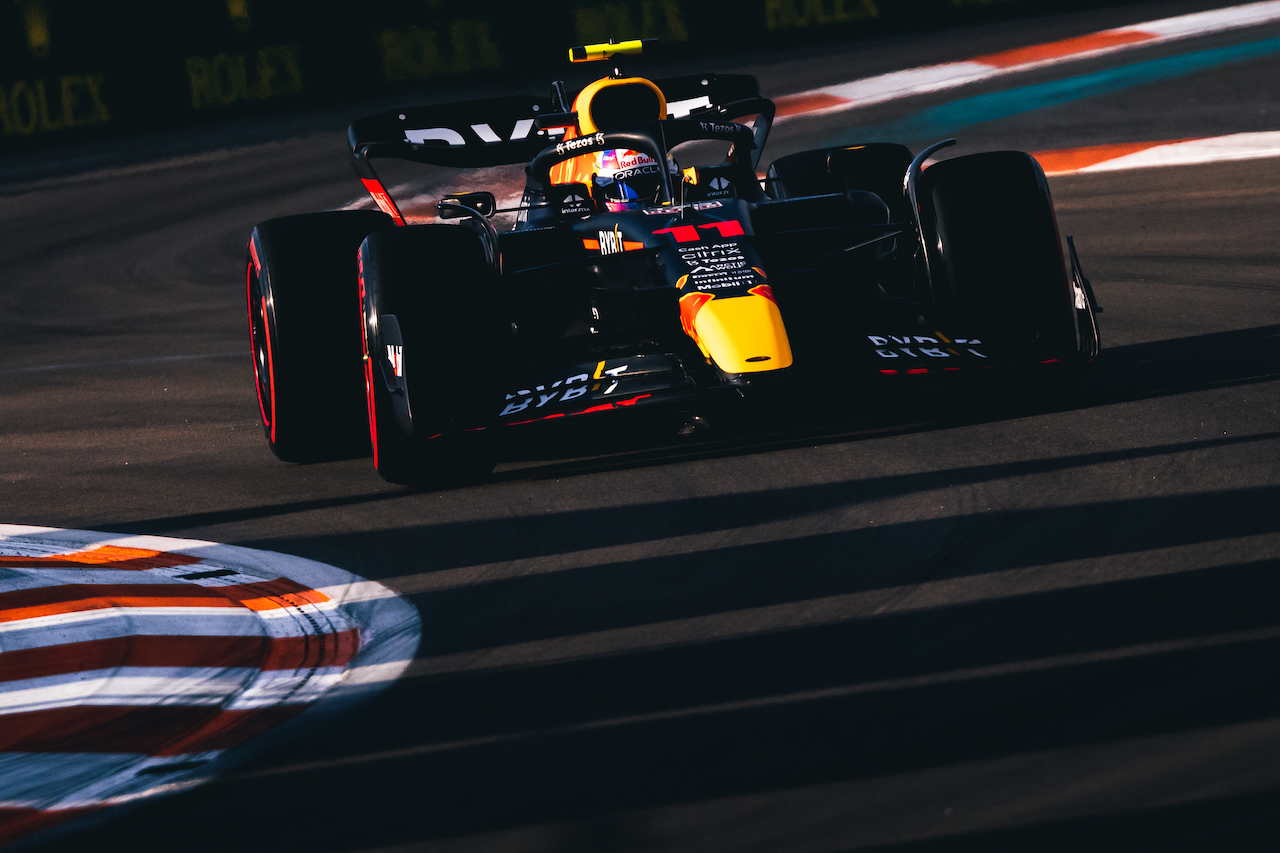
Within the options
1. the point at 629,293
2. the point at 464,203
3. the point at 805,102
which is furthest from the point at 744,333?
the point at 805,102

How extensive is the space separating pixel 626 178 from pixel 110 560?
3.57m

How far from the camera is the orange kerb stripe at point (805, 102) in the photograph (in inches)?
733

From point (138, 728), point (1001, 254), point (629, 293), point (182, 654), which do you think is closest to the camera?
point (138, 728)

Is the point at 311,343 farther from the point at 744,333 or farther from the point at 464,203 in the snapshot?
the point at 744,333

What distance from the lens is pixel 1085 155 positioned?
1563 cm

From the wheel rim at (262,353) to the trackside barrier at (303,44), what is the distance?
13.0 metres

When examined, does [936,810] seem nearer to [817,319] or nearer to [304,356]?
[817,319]

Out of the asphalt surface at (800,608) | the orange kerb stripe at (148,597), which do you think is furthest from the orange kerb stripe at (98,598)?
the asphalt surface at (800,608)

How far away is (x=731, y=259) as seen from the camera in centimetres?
636

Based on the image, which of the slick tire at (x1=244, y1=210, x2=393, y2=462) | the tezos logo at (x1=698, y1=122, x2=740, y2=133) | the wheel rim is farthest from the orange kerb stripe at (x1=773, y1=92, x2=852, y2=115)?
the slick tire at (x1=244, y1=210, x2=393, y2=462)

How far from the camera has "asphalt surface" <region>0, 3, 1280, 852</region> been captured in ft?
9.96

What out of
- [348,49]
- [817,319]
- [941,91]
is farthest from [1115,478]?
[348,49]

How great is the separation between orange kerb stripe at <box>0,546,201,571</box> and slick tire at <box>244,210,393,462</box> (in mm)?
1309

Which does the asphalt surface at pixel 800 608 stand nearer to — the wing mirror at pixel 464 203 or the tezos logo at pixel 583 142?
the wing mirror at pixel 464 203
